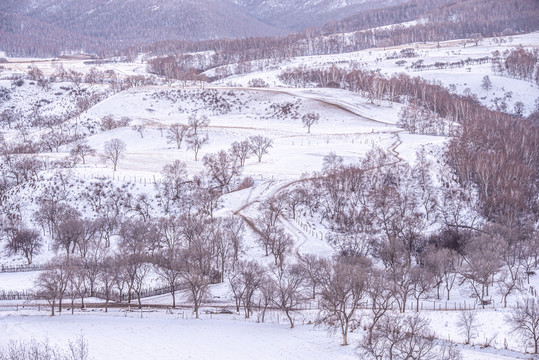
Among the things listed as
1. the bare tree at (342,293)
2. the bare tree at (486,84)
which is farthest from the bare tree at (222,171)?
the bare tree at (486,84)

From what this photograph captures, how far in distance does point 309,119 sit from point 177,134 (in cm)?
3137

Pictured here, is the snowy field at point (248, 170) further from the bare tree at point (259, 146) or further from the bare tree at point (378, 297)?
the bare tree at point (378, 297)

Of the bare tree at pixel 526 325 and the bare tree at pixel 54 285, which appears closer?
the bare tree at pixel 526 325

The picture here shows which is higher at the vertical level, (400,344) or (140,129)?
(140,129)

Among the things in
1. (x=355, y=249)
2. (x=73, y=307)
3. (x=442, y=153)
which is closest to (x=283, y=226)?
(x=355, y=249)

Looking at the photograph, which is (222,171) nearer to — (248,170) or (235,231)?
(248,170)

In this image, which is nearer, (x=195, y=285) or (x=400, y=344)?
(x=400, y=344)

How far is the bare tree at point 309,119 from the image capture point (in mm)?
117494

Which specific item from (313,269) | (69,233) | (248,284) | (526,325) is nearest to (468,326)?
(526,325)

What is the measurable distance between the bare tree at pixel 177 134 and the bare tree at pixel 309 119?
26.9 meters

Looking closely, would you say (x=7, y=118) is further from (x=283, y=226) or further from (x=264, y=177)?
(x=283, y=226)

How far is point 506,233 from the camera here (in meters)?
61.4

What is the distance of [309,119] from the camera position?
11888cm

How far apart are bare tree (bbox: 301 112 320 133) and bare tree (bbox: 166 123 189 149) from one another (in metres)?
26.9
